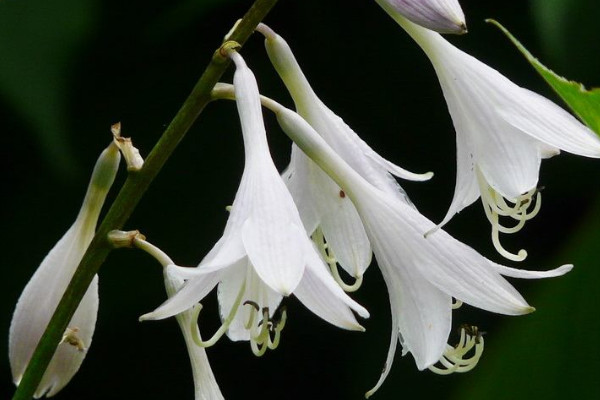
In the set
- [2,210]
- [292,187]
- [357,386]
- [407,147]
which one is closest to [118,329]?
[2,210]

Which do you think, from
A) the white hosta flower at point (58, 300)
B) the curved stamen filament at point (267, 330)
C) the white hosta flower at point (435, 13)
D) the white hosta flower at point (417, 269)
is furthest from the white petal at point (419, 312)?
the white hosta flower at point (58, 300)

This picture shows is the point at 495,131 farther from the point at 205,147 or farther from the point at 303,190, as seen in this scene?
the point at 205,147

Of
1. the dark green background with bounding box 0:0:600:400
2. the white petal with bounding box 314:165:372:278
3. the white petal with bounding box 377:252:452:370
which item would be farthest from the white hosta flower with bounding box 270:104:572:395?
the dark green background with bounding box 0:0:600:400

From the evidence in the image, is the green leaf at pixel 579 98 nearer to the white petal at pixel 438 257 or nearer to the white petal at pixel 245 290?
the white petal at pixel 438 257

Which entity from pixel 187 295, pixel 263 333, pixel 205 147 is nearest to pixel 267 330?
pixel 263 333

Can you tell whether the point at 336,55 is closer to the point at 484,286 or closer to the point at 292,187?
the point at 292,187
